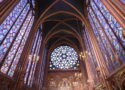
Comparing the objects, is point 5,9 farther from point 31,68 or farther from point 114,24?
point 114,24

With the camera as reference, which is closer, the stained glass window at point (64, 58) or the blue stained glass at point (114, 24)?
the blue stained glass at point (114, 24)

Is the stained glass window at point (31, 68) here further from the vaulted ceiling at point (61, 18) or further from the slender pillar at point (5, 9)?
the vaulted ceiling at point (61, 18)

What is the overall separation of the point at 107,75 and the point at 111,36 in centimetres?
277

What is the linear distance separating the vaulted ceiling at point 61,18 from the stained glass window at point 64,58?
1034 mm

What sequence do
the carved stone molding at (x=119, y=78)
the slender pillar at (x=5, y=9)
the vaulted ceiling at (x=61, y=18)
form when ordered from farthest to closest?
the vaulted ceiling at (x=61, y=18)
the carved stone molding at (x=119, y=78)
the slender pillar at (x=5, y=9)

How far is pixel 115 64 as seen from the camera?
560 centimetres

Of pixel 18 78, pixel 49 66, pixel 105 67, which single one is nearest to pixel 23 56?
pixel 18 78

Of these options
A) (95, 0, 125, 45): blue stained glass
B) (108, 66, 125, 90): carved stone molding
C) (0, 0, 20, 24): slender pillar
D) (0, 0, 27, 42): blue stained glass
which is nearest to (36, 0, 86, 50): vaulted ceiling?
(0, 0, 27, 42): blue stained glass

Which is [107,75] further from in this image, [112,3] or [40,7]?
[40,7]

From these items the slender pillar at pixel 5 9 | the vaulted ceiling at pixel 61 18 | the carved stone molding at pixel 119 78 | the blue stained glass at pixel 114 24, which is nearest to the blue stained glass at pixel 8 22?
the slender pillar at pixel 5 9

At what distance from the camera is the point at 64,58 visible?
16188mm

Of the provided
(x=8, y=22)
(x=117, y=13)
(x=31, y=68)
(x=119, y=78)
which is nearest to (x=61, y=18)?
(x=31, y=68)

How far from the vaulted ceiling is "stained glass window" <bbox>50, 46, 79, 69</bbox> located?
1034mm

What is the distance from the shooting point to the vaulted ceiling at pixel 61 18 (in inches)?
445
